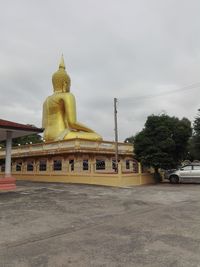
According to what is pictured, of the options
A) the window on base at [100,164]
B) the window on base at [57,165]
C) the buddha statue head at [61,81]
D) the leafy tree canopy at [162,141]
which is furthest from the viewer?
the buddha statue head at [61,81]

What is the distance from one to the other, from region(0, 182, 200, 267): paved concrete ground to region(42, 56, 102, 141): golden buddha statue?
50.5ft

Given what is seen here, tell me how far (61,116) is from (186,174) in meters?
13.6

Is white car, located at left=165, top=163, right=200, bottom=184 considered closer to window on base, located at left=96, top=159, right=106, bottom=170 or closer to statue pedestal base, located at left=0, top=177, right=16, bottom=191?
window on base, located at left=96, top=159, right=106, bottom=170

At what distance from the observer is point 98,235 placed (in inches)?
243

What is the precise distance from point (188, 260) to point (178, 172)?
1695 centimetres

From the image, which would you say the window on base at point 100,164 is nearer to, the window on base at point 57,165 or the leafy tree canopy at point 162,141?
the window on base at point 57,165

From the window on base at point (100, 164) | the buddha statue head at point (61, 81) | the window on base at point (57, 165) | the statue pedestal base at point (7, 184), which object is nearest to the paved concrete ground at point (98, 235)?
the statue pedestal base at point (7, 184)

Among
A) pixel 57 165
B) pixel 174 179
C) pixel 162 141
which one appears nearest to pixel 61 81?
pixel 57 165

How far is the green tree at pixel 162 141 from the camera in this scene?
20.0 meters

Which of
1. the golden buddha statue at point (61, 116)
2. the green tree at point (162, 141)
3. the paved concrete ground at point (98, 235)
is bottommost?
the paved concrete ground at point (98, 235)

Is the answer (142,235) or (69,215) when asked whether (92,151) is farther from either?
(142,235)

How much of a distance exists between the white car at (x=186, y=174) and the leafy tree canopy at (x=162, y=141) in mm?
691

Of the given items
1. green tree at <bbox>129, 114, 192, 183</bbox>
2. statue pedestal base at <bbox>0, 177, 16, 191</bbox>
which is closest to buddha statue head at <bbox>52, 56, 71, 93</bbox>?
green tree at <bbox>129, 114, 192, 183</bbox>

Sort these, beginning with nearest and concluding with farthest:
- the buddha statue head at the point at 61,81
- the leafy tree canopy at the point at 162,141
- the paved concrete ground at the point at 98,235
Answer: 1. the paved concrete ground at the point at 98,235
2. the leafy tree canopy at the point at 162,141
3. the buddha statue head at the point at 61,81
